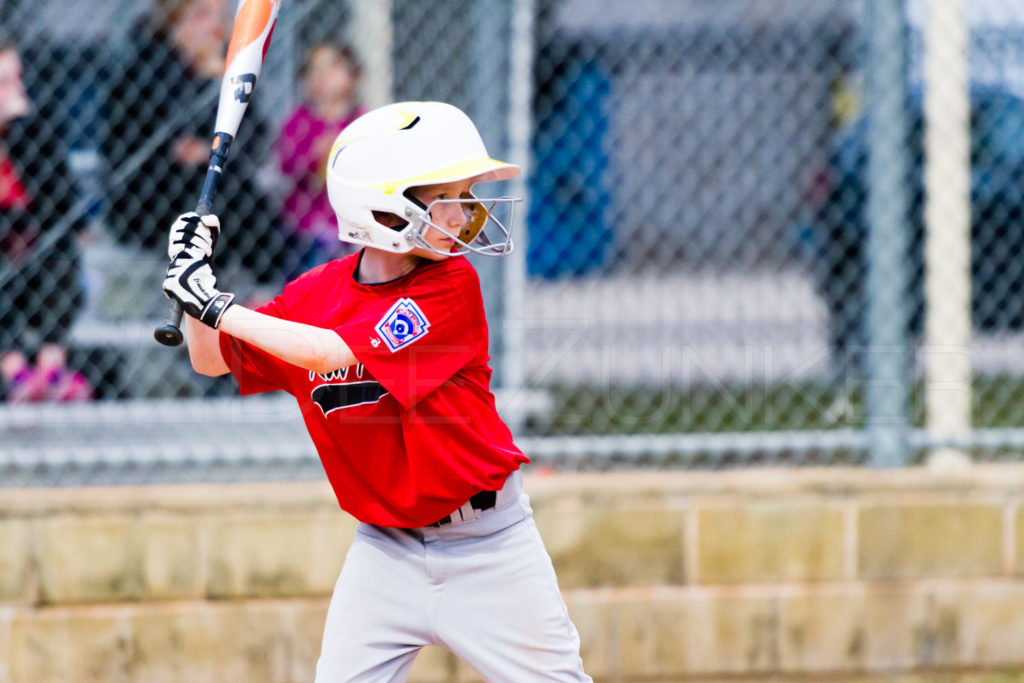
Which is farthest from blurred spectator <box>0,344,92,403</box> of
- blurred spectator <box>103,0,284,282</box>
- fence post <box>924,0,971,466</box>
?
fence post <box>924,0,971,466</box>

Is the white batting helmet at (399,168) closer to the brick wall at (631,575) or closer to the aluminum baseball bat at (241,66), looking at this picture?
the aluminum baseball bat at (241,66)

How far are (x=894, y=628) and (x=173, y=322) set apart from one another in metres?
2.72

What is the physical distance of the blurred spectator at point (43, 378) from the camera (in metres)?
4.02

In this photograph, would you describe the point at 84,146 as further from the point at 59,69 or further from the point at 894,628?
the point at 894,628

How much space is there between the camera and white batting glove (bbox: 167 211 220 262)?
2.57 metres

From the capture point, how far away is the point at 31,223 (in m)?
4.05

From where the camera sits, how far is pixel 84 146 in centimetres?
411

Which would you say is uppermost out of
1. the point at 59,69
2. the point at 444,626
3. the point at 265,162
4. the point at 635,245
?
the point at 59,69

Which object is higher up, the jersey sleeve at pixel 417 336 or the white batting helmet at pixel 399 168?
the white batting helmet at pixel 399 168

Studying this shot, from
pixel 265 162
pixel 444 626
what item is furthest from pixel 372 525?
pixel 265 162

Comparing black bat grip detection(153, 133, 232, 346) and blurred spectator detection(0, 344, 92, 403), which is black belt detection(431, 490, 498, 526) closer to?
black bat grip detection(153, 133, 232, 346)

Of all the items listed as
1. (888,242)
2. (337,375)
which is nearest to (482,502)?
(337,375)

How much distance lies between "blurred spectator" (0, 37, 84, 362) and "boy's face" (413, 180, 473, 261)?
182 centimetres

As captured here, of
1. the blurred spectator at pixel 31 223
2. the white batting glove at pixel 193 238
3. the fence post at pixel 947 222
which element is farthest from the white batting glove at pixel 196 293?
the fence post at pixel 947 222
